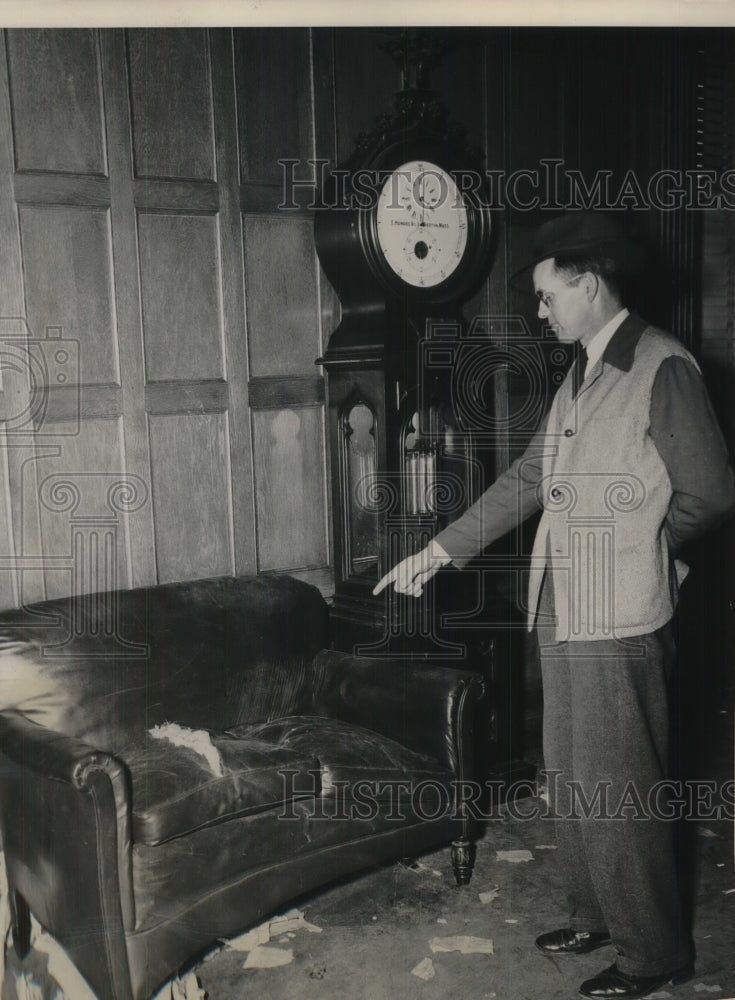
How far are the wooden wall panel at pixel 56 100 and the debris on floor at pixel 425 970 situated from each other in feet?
7.68

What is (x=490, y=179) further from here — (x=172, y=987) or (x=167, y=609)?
(x=172, y=987)

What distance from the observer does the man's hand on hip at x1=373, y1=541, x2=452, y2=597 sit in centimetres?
249

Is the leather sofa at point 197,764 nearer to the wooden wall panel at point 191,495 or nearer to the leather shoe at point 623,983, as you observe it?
the wooden wall panel at point 191,495

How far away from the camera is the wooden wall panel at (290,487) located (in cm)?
316

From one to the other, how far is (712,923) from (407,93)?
2.60 meters

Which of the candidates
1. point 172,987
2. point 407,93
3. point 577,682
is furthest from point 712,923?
point 407,93

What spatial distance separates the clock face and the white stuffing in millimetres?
1513

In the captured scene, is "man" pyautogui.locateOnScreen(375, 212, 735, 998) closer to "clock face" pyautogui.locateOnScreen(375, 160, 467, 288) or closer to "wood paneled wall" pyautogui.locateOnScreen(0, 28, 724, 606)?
"clock face" pyautogui.locateOnScreen(375, 160, 467, 288)

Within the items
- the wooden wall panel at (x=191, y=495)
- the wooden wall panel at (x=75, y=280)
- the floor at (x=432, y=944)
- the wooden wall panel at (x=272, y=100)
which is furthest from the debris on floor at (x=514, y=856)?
the wooden wall panel at (x=272, y=100)

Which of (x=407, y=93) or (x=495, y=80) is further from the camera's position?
(x=495, y=80)

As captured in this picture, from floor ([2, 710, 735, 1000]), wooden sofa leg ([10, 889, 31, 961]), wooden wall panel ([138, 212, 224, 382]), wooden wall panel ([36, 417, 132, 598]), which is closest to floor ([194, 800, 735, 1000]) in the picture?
floor ([2, 710, 735, 1000])

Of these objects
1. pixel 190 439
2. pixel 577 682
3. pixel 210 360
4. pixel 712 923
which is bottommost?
pixel 712 923

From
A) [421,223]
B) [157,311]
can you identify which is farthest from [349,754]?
[421,223]

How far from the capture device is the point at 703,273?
4.27 m
